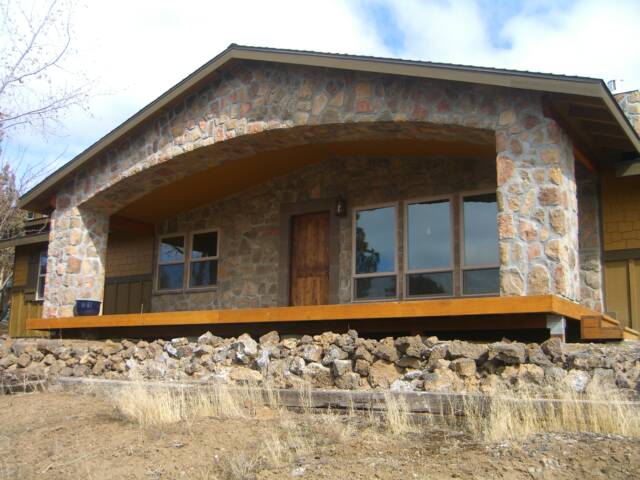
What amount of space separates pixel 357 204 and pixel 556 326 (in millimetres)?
5670

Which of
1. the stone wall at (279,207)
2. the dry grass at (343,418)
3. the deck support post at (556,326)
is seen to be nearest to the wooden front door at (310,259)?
the stone wall at (279,207)

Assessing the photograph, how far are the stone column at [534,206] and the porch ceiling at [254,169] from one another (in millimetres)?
1994

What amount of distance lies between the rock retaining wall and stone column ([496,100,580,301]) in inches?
50.5

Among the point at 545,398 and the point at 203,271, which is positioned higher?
the point at 203,271

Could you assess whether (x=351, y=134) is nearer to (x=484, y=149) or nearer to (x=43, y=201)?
(x=484, y=149)

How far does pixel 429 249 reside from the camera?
11992 mm

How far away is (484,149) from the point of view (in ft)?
36.1

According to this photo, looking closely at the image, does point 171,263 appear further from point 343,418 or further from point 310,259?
point 343,418

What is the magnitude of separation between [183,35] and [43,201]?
462 cm

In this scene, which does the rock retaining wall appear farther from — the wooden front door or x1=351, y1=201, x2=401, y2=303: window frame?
the wooden front door

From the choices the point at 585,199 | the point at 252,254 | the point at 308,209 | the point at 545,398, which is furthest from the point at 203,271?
the point at 545,398

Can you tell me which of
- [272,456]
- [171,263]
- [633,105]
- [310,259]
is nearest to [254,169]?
[310,259]

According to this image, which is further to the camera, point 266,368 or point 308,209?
point 308,209

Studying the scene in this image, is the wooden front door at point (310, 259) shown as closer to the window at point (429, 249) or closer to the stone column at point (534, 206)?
the window at point (429, 249)
